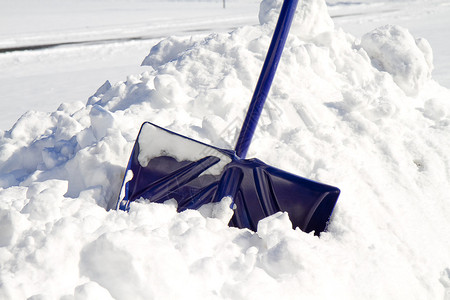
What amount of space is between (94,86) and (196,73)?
3.28m

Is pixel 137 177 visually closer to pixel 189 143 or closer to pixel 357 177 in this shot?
pixel 189 143

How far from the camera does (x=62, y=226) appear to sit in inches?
63.1

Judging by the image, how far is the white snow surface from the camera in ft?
5.00

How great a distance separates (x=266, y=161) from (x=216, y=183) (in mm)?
314

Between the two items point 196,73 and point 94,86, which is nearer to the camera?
point 196,73

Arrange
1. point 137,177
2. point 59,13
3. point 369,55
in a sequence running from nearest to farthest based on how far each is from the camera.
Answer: point 137,177
point 369,55
point 59,13

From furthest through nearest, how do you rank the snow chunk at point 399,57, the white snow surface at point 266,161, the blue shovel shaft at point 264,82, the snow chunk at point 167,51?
the snow chunk at point 167,51 < the snow chunk at point 399,57 < the blue shovel shaft at point 264,82 < the white snow surface at point 266,161

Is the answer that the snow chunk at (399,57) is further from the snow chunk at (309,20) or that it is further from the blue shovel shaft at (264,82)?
the blue shovel shaft at (264,82)

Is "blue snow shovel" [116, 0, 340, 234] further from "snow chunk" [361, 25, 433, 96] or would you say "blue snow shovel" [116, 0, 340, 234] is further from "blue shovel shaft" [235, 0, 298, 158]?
"snow chunk" [361, 25, 433, 96]

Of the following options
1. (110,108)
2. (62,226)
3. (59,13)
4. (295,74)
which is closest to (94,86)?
(110,108)

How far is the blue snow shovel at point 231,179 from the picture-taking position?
77.0 inches

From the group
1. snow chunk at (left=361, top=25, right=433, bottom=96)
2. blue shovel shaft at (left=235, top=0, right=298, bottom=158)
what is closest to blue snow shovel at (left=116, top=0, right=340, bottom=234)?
blue shovel shaft at (left=235, top=0, right=298, bottom=158)

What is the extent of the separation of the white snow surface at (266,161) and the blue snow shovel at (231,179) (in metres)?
0.09

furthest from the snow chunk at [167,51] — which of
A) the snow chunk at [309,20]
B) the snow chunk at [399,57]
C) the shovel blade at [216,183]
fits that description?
the shovel blade at [216,183]
